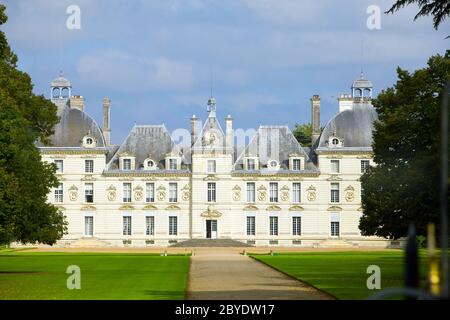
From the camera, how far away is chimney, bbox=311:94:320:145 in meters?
70.1

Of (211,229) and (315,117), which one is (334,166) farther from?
(211,229)

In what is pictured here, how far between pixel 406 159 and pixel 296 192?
37.8m

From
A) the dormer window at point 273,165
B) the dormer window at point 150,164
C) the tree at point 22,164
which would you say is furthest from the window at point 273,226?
the tree at point 22,164

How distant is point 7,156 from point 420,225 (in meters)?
12.5

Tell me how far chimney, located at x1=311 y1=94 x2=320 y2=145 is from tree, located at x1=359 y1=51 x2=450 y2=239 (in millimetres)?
32608

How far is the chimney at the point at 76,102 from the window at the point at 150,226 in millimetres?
10103

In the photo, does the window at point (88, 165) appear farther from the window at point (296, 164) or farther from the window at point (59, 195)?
the window at point (296, 164)

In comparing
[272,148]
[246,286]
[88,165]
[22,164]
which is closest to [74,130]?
[88,165]

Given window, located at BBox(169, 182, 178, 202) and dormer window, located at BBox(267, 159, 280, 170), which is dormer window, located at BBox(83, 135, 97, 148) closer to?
window, located at BBox(169, 182, 178, 202)

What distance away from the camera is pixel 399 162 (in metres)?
31.4

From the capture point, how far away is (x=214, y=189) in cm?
6819

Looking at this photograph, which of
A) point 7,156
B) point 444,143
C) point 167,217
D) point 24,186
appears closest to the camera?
point 444,143
